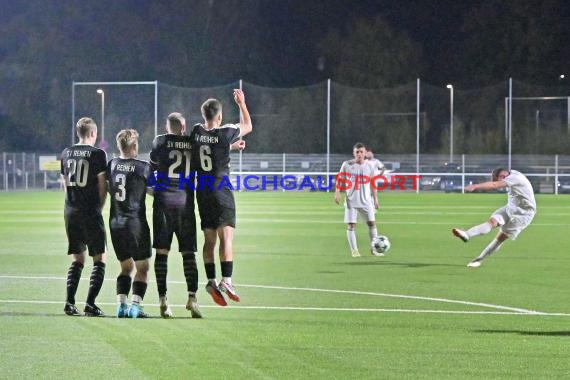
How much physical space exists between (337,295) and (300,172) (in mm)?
46185

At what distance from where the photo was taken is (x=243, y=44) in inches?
3095

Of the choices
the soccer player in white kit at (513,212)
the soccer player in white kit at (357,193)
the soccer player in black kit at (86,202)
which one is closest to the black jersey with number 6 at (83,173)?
the soccer player in black kit at (86,202)

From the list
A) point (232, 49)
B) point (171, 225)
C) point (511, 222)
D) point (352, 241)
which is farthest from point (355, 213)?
point (232, 49)

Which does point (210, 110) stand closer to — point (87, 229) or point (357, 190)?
point (87, 229)

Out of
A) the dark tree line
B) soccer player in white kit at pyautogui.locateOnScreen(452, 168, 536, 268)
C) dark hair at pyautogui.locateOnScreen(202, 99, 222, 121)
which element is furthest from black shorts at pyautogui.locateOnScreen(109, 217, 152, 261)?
the dark tree line

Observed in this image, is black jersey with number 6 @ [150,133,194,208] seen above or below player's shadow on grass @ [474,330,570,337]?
above

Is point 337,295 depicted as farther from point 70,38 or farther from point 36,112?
point 70,38

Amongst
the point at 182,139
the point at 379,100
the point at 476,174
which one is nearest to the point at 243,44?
the point at 379,100

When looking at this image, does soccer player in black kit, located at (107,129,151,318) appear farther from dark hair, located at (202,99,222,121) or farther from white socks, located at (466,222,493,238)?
white socks, located at (466,222,493,238)

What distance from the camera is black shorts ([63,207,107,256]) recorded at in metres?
10.6

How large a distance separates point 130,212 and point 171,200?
1.43ft

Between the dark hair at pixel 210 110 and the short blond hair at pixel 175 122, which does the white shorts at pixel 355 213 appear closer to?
the dark hair at pixel 210 110

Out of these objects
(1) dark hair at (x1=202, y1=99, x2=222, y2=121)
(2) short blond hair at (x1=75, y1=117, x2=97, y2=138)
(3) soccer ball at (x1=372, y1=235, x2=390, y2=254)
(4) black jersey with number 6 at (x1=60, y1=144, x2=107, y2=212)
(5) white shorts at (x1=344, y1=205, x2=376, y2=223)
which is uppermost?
(1) dark hair at (x1=202, y1=99, x2=222, y2=121)

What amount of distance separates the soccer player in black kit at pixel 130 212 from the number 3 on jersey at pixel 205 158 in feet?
2.01
